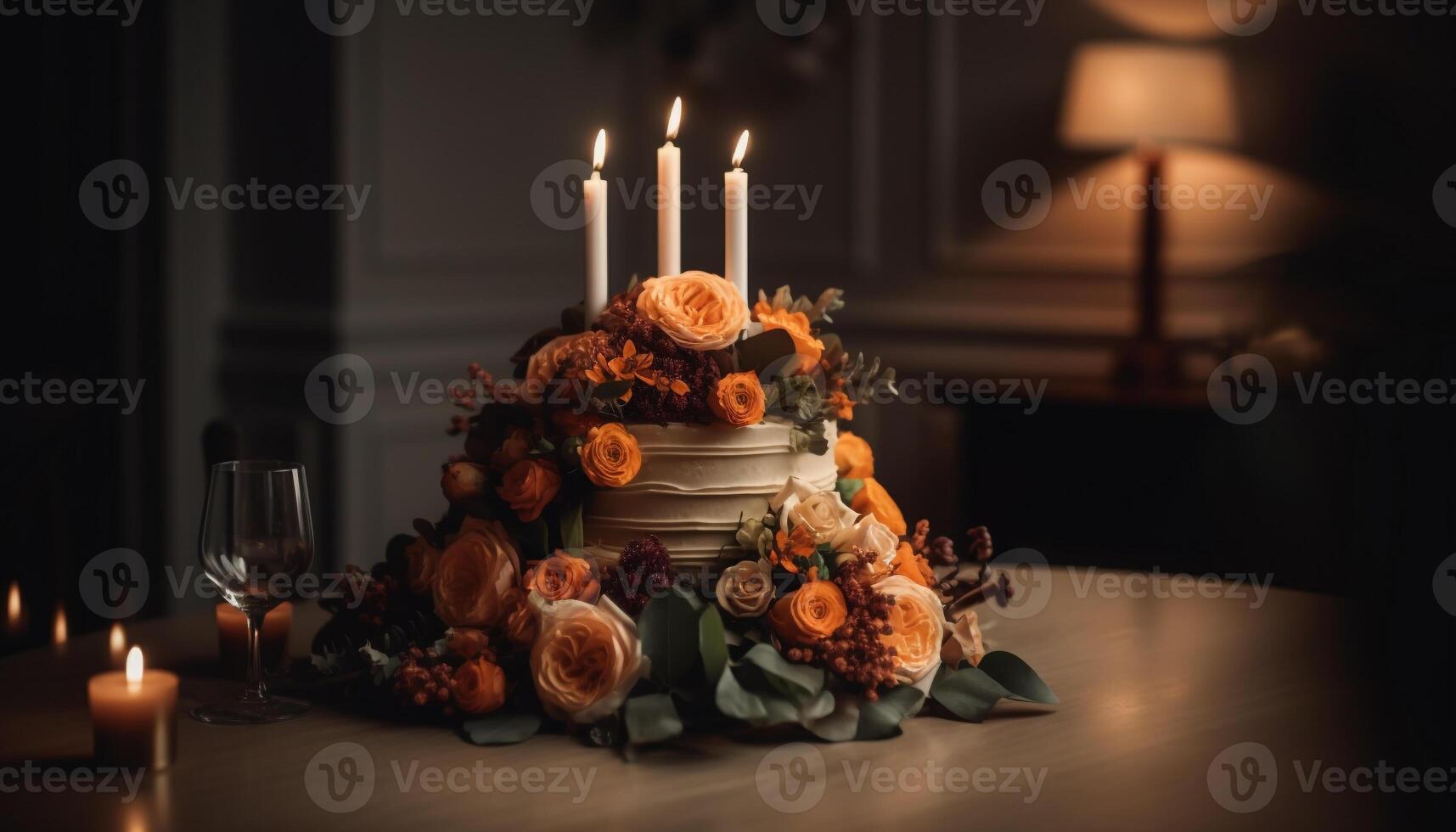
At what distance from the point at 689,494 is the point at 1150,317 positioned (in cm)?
244

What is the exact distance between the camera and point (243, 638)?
150cm

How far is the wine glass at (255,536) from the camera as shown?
1.30m

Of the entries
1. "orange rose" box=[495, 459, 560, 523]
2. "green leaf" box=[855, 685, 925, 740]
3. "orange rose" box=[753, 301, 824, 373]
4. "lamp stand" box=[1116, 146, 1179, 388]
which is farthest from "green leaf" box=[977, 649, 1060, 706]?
"lamp stand" box=[1116, 146, 1179, 388]

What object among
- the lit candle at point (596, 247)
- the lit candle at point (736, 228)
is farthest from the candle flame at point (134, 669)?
the lit candle at point (736, 228)

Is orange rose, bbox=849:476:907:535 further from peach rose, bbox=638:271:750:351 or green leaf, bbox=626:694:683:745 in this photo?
green leaf, bbox=626:694:683:745

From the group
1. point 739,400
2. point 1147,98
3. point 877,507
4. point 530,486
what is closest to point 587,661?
point 530,486

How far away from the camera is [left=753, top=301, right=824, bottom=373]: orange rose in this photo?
143 cm

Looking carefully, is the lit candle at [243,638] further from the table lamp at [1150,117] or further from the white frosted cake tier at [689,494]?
the table lamp at [1150,117]

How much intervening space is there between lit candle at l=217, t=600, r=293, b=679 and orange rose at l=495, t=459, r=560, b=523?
326mm

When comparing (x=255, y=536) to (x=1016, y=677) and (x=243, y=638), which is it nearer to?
(x=243, y=638)

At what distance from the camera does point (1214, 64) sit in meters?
3.68

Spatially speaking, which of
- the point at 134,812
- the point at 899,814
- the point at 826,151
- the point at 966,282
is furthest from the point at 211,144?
the point at 899,814

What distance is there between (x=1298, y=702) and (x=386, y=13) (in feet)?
9.13

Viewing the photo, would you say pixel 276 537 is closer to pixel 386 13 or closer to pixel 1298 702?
pixel 1298 702
